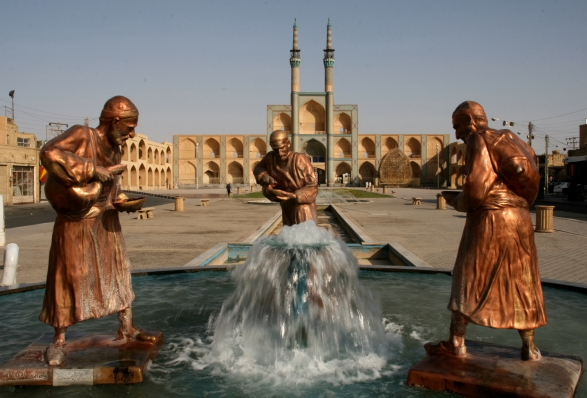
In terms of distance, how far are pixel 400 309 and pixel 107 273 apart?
2336mm

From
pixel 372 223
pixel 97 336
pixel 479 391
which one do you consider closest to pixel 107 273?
pixel 97 336

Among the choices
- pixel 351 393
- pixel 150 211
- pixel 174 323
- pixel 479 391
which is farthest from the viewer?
pixel 150 211

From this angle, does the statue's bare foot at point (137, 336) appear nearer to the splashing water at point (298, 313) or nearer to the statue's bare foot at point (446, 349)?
the splashing water at point (298, 313)

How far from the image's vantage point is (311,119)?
161ft

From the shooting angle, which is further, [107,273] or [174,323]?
[174,323]

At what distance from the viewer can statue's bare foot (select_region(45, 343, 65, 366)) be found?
8.05ft

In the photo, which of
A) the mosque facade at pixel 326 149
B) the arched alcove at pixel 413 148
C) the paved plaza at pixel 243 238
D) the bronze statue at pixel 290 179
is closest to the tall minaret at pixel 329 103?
the mosque facade at pixel 326 149

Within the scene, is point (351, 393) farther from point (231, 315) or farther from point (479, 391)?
point (231, 315)

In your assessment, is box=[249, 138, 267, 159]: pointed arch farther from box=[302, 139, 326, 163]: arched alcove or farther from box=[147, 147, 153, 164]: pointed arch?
box=[147, 147, 153, 164]: pointed arch

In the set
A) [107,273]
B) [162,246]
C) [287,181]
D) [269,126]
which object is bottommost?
[162,246]

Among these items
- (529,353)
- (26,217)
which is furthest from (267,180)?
(26,217)

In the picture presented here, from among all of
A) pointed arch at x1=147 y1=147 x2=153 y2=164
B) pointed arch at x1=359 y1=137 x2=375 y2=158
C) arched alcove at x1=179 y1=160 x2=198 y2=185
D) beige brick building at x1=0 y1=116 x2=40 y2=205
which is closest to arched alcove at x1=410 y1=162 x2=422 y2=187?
pointed arch at x1=359 y1=137 x2=375 y2=158

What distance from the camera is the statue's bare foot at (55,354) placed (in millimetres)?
2455

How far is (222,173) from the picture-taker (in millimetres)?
51156
